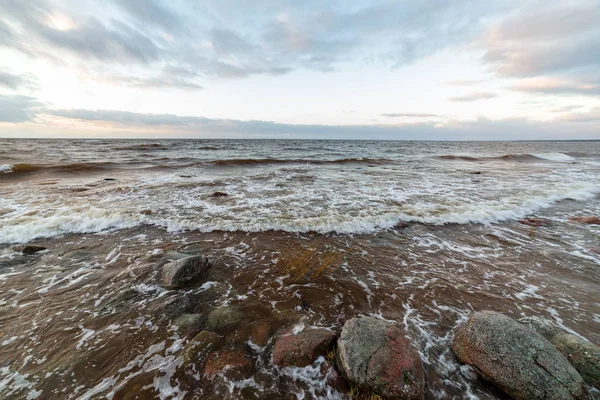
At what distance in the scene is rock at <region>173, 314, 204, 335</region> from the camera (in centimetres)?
408

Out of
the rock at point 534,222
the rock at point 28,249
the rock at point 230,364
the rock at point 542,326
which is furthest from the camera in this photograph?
the rock at point 534,222

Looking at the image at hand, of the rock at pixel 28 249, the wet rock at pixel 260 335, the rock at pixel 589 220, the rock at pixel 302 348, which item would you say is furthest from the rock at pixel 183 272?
the rock at pixel 589 220

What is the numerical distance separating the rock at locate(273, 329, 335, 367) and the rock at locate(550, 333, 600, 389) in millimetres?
3164

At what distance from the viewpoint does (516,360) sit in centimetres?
310

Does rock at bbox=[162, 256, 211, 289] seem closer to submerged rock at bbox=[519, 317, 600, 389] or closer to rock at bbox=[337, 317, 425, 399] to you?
rock at bbox=[337, 317, 425, 399]

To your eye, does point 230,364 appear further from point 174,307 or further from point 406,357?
point 406,357

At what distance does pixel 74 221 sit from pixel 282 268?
754 centimetres

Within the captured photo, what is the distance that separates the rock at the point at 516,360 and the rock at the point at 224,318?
347 centimetres

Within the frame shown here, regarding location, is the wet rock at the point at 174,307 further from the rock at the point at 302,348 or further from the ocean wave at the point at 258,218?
the ocean wave at the point at 258,218

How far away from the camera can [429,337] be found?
394 cm

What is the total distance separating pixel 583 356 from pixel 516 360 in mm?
1002

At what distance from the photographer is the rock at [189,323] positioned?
4082mm

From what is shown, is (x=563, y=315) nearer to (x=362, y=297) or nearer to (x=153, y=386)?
(x=362, y=297)

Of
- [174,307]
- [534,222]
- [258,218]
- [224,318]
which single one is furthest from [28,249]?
[534,222]
